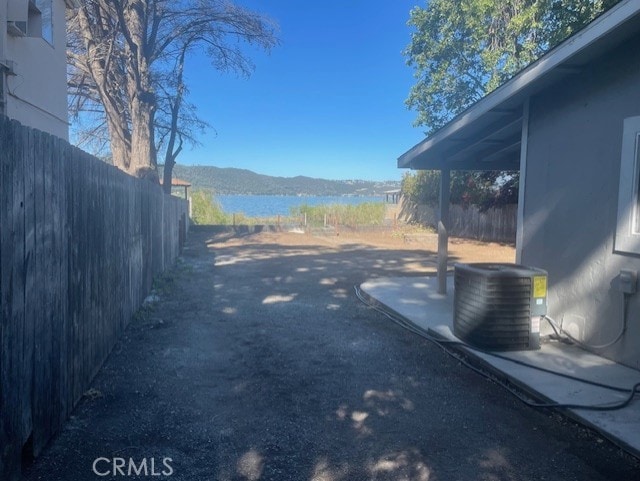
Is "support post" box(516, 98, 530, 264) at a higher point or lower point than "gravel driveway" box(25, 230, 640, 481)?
higher

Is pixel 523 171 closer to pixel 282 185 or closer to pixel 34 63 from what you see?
pixel 34 63

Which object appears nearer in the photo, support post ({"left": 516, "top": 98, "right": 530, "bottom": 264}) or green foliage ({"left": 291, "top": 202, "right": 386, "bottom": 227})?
support post ({"left": 516, "top": 98, "right": 530, "bottom": 264})

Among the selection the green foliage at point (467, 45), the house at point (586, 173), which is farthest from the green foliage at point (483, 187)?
the house at point (586, 173)

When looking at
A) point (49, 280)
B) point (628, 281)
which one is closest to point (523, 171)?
point (628, 281)

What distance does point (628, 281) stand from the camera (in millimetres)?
4660

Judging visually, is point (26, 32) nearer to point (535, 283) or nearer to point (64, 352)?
point (64, 352)

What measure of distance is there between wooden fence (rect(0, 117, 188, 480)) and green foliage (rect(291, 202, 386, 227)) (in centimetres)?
2352

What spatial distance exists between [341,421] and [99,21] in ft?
52.8

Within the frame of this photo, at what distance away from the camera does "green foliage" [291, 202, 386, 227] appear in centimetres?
2883

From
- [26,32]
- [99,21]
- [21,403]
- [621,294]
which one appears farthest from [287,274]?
[99,21]

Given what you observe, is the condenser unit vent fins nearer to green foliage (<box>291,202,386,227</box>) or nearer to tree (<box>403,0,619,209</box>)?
tree (<box>403,0,619,209</box>)

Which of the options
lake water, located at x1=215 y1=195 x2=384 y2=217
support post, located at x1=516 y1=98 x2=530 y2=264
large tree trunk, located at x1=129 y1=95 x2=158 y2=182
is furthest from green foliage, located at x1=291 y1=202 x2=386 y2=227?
support post, located at x1=516 y1=98 x2=530 y2=264

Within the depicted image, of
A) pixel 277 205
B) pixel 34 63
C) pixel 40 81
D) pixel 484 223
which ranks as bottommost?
pixel 484 223

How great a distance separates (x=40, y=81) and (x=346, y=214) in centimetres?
1981
